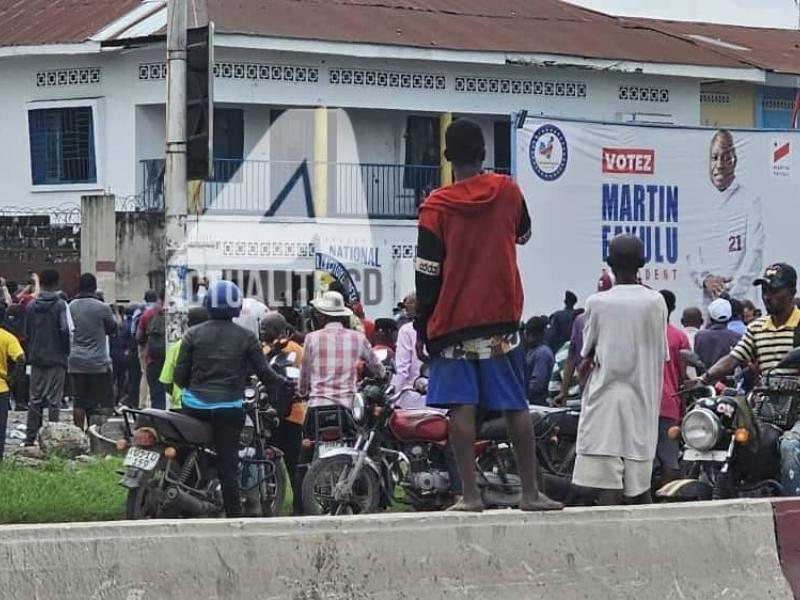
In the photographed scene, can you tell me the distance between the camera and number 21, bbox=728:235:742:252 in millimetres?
23656

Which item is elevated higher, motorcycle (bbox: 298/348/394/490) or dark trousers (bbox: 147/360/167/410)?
motorcycle (bbox: 298/348/394/490)

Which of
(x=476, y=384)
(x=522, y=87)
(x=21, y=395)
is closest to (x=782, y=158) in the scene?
(x=522, y=87)

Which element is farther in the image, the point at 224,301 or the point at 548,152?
the point at 548,152

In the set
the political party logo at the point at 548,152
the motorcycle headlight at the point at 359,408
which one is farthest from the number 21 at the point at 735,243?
the motorcycle headlight at the point at 359,408

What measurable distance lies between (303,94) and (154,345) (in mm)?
12329

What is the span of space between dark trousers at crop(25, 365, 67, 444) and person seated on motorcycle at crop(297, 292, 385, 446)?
19.4 feet

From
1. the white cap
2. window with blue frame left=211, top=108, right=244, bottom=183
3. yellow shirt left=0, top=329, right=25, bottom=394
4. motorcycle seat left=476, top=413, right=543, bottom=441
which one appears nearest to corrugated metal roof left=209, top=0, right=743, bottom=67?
window with blue frame left=211, top=108, right=244, bottom=183

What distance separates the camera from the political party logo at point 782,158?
79.4 ft

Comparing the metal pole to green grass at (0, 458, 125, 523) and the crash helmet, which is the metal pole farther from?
the crash helmet

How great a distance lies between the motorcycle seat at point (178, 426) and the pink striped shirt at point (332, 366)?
1.24 m

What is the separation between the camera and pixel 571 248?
2188cm

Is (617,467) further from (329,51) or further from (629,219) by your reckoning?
(329,51)

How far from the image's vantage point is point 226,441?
11359 millimetres

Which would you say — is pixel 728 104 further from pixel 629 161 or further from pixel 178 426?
pixel 178 426
